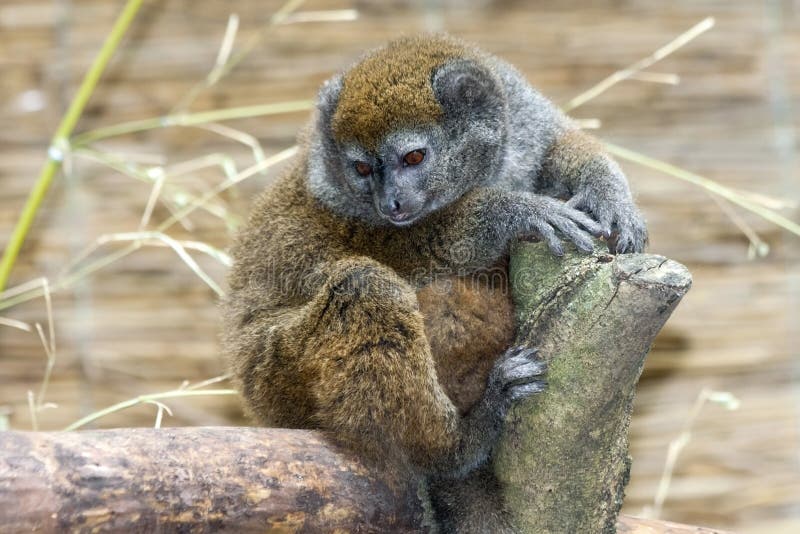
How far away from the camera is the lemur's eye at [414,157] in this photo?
3943mm

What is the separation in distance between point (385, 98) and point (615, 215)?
1.09 m

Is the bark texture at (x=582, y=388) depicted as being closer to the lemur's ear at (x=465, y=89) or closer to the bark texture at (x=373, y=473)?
the bark texture at (x=373, y=473)

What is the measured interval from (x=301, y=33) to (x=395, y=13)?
63 centimetres

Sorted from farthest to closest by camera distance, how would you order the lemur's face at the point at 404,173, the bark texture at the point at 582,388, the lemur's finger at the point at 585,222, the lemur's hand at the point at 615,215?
the lemur's face at the point at 404,173, the lemur's hand at the point at 615,215, the lemur's finger at the point at 585,222, the bark texture at the point at 582,388

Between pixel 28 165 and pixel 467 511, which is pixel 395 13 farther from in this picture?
pixel 467 511

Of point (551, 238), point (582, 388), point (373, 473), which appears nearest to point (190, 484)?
point (373, 473)

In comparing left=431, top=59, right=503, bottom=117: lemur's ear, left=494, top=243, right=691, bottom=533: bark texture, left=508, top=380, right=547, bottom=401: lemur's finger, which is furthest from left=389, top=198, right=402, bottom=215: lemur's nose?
left=508, top=380, right=547, bottom=401: lemur's finger

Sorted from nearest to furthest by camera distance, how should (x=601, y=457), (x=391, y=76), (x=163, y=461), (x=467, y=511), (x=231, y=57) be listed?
(x=163, y=461) < (x=601, y=457) < (x=467, y=511) < (x=391, y=76) < (x=231, y=57)

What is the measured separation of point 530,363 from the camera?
3.14 metres

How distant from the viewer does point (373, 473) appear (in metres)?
3.19

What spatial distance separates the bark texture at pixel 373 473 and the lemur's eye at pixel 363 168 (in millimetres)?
929

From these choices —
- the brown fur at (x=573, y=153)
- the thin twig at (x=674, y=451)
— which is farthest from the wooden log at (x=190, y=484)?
the thin twig at (x=674, y=451)

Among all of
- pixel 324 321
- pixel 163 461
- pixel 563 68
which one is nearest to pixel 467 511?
pixel 324 321

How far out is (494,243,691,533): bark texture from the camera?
9.54 ft
